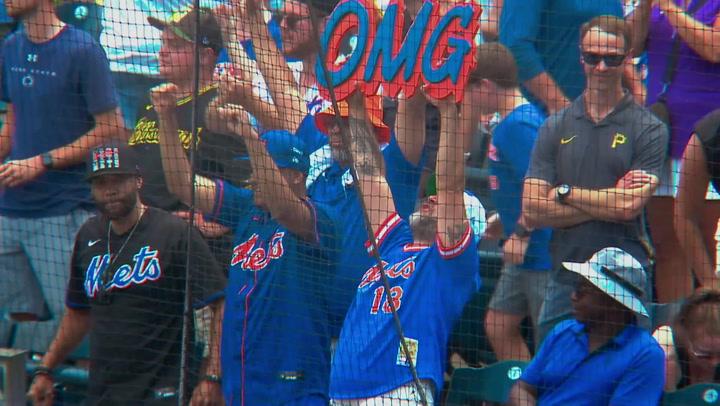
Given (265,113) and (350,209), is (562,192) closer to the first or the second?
A: (350,209)

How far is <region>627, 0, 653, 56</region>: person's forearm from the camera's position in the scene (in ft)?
15.1

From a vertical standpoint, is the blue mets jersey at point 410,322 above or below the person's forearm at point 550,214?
below

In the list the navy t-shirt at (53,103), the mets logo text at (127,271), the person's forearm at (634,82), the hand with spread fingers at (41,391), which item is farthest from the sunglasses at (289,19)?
the hand with spread fingers at (41,391)

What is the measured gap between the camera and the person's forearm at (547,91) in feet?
15.6

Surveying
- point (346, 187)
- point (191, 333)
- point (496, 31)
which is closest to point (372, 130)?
point (346, 187)

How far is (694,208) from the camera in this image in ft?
14.8

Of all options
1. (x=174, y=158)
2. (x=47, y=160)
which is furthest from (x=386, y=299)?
(x=47, y=160)

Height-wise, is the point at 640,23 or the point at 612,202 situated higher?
the point at 640,23

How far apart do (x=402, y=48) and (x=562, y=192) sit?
811 mm

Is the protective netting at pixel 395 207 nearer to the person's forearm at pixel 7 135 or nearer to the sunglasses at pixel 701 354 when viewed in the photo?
the sunglasses at pixel 701 354

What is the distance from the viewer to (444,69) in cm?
446

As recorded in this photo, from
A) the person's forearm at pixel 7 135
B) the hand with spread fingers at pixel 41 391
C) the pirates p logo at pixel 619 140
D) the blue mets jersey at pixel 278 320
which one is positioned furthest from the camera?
the person's forearm at pixel 7 135

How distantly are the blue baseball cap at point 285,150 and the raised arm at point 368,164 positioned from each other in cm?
24

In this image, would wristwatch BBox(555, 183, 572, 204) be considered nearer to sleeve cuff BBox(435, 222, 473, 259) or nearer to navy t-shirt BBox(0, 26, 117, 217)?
sleeve cuff BBox(435, 222, 473, 259)
